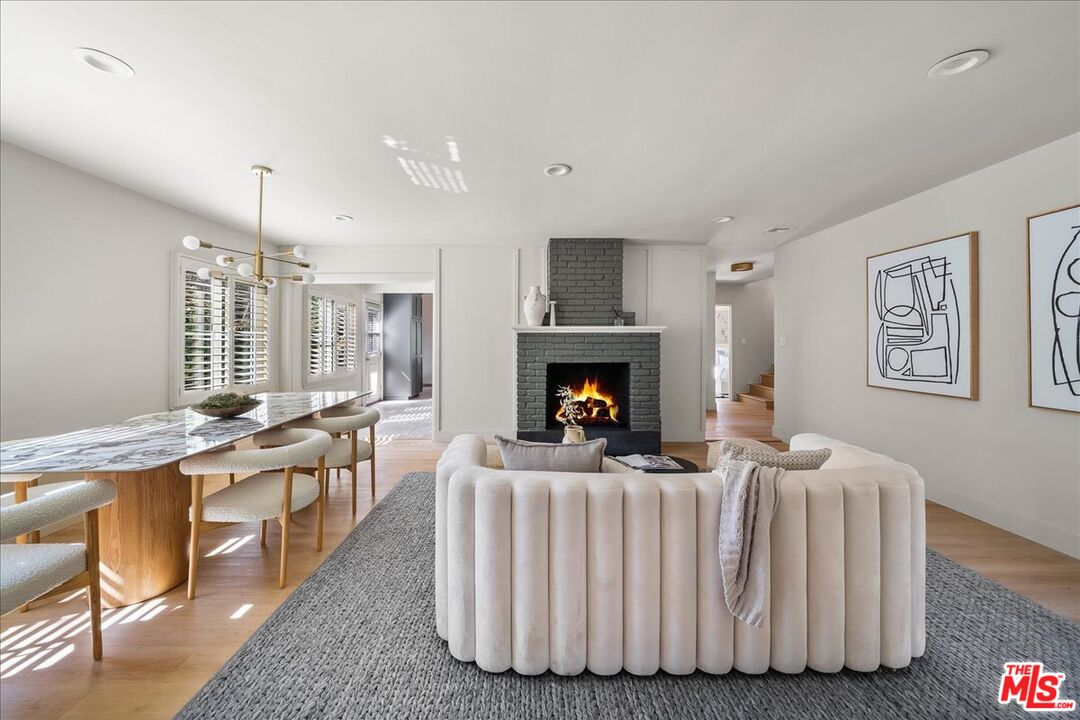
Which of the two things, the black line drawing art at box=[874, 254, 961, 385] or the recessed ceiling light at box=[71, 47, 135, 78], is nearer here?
the recessed ceiling light at box=[71, 47, 135, 78]

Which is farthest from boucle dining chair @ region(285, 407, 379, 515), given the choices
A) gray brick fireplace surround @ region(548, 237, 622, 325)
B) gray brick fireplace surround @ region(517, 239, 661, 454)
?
gray brick fireplace surround @ region(548, 237, 622, 325)

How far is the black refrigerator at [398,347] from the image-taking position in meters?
8.58

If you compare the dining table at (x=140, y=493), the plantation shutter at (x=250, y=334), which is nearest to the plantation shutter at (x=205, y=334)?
the plantation shutter at (x=250, y=334)

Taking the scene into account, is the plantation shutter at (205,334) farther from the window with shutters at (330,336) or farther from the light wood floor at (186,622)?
the light wood floor at (186,622)

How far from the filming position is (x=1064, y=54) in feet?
5.57

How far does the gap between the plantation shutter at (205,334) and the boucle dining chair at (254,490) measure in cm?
244

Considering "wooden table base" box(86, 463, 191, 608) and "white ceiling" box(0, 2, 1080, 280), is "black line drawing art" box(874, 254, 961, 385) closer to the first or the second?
"white ceiling" box(0, 2, 1080, 280)

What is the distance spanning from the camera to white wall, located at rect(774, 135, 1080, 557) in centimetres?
242

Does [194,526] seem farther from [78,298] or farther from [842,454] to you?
[842,454]

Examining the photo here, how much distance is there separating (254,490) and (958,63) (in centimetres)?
378

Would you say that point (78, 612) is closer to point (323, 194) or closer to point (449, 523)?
point (449, 523)

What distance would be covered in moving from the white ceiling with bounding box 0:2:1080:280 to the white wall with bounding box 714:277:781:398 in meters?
5.01

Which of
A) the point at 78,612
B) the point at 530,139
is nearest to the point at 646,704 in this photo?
the point at 78,612

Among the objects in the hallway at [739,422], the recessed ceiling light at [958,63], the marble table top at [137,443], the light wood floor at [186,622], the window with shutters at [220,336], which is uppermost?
the recessed ceiling light at [958,63]
